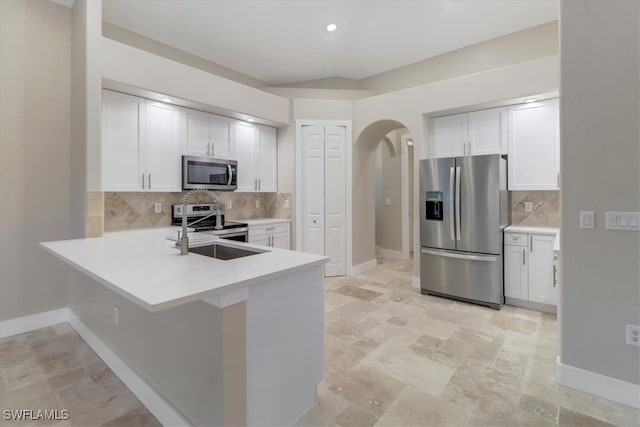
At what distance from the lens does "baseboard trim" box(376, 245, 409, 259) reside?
21.5ft

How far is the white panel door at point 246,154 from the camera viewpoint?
461cm

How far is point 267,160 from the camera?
503cm

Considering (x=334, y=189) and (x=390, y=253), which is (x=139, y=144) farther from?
(x=390, y=253)

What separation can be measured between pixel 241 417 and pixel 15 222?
312 cm

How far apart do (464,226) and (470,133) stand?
1.25m

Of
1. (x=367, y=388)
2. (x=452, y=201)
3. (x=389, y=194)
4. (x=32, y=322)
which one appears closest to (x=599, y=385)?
(x=367, y=388)

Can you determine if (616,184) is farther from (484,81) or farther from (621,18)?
(484,81)

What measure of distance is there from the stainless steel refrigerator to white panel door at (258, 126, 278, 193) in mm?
2348

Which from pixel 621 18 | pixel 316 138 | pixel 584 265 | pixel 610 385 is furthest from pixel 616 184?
pixel 316 138

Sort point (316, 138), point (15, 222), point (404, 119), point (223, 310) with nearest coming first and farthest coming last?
point (223, 310), point (15, 222), point (404, 119), point (316, 138)

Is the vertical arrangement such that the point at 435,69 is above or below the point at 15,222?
above

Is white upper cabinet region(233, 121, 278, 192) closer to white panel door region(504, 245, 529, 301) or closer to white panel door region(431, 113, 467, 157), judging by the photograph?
white panel door region(431, 113, 467, 157)

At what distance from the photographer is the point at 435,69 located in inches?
201

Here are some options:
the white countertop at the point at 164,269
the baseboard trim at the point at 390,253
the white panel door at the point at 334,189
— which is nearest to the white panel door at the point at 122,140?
the white countertop at the point at 164,269
